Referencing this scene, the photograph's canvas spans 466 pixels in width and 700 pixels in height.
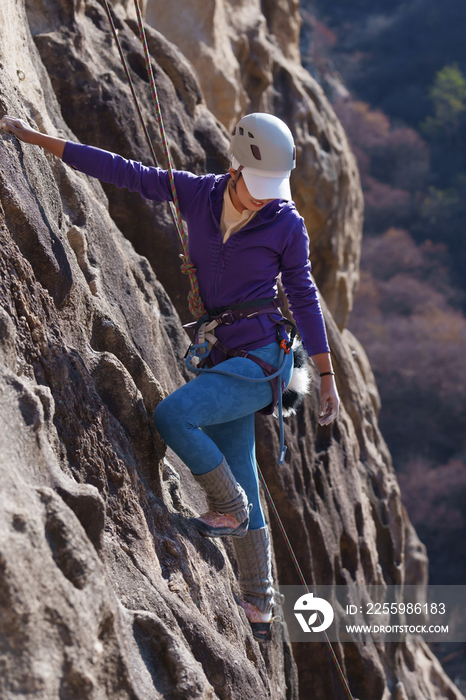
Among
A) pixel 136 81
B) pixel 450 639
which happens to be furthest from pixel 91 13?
pixel 450 639

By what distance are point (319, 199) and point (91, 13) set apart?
12.6 feet

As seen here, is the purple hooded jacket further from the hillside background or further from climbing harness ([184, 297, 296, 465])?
the hillside background

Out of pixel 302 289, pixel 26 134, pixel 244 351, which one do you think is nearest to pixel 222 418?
pixel 244 351

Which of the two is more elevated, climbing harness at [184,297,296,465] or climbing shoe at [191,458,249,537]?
climbing harness at [184,297,296,465]

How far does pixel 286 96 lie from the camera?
8.57 m

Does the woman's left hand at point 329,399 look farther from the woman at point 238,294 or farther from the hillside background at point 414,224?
the hillside background at point 414,224

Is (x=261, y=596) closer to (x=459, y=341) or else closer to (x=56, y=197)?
(x=56, y=197)

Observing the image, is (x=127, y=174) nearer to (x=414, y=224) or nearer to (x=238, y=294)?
(x=238, y=294)

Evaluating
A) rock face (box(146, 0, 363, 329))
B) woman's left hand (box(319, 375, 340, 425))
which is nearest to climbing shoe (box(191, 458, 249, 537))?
woman's left hand (box(319, 375, 340, 425))

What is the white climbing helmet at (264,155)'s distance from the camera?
104 inches

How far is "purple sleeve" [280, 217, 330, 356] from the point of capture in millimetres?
2768

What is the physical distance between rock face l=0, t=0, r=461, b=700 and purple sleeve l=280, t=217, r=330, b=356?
2.24 ft

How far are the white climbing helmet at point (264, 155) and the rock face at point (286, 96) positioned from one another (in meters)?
4.83

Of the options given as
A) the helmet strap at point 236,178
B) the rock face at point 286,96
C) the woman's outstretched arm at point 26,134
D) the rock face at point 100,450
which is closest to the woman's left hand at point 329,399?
the rock face at point 100,450
